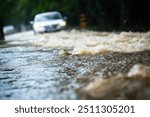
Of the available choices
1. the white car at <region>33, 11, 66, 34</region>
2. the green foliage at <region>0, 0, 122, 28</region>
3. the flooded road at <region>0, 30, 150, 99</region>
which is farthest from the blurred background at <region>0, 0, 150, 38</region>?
the flooded road at <region>0, 30, 150, 99</region>

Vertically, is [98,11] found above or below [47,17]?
above

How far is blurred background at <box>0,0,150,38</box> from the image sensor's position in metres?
15.6

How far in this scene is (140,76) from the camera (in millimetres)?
5512

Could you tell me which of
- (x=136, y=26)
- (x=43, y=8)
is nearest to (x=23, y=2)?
(x=43, y=8)

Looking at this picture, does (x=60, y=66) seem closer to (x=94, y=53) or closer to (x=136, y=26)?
(x=94, y=53)

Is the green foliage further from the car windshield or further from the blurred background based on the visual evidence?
the car windshield

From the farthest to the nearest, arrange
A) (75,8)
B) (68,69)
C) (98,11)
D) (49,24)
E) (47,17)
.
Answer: (75,8) → (47,17) → (98,11) → (49,24) → (68,69)

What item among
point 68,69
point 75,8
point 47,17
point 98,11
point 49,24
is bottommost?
point 68,69

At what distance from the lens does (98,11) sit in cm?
2164

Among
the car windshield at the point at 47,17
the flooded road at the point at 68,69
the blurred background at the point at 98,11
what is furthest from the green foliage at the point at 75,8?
the flooded road at the point at 68,69

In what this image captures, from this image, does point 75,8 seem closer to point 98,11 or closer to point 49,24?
point 98,11

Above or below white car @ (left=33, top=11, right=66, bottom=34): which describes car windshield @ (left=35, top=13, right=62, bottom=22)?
above

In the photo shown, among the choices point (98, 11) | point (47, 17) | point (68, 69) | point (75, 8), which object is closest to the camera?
point (68, 69)

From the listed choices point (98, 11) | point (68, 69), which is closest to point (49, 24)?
point (98, 11)
